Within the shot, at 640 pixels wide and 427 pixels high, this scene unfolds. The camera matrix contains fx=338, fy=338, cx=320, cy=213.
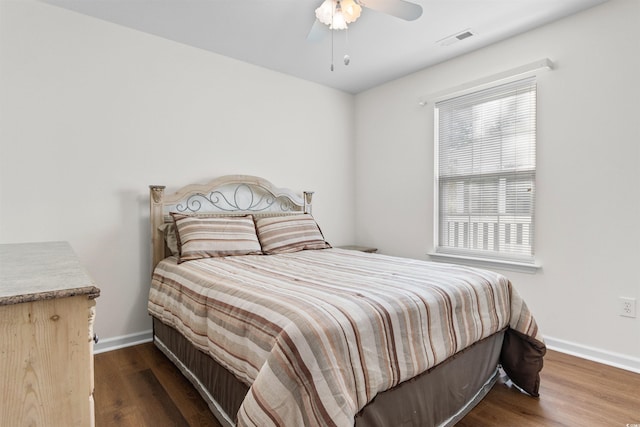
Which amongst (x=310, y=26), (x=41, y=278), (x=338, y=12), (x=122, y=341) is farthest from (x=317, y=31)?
(x=122, y=341)

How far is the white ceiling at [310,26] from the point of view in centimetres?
237

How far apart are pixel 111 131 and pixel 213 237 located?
1140 mm

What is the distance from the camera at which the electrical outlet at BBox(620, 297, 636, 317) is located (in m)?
2.28

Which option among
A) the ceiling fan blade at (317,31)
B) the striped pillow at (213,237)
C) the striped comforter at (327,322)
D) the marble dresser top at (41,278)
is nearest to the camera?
the marble dresser top at (41,278)

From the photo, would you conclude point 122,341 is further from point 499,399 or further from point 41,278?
point 499,399

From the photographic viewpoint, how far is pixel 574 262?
2.54 meters

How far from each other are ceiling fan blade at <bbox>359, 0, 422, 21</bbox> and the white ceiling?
36cm

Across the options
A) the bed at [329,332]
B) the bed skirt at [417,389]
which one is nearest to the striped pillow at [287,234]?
the bed at [329,332]

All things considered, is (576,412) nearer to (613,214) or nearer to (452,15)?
(613,214)

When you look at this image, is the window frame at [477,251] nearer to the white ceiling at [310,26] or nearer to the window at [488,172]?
the window at [488,172]

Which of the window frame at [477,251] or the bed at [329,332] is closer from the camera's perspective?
the bed at [329,332]

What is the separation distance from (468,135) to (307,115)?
67.6 inches

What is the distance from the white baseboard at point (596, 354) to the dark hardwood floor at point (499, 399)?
0.25 feet

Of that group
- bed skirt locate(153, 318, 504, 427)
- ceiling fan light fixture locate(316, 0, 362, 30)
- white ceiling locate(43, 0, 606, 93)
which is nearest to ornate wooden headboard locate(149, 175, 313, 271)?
bed skirt locate(153, 318, 504, 427)
